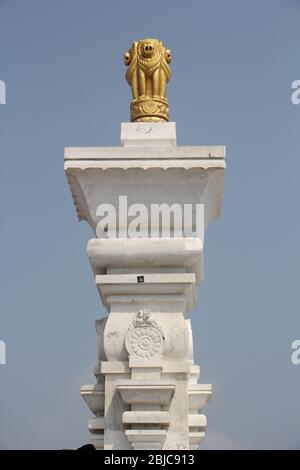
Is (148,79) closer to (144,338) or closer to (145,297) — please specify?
(145,297)

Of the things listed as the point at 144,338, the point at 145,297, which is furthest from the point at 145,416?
the point at 145,297

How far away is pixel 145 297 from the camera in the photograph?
8.98m

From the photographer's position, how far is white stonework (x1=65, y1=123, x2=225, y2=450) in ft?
28.2

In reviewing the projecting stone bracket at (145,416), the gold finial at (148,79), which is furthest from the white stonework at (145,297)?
the gold finial at (148,79)

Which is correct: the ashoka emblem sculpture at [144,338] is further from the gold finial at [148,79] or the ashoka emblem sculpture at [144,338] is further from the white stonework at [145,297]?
the gold finial at [148,79]

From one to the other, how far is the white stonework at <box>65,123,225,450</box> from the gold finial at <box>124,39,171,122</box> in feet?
1.59

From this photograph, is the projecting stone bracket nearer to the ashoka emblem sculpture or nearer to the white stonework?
the white stonework

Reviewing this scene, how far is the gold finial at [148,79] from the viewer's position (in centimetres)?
965

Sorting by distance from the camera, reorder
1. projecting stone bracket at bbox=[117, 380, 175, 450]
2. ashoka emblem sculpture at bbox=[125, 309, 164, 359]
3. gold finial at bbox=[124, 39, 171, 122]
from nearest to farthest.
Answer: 1. projecting stone bracket at bbox=[117, 380, 175, 450]
2. ashoka emblem sculpture at bbox=[125, 309, 164, 359]
3. gold finial at bbox=[124, 39, 171, 122]

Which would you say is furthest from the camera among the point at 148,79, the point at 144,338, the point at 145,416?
the point at 148,79

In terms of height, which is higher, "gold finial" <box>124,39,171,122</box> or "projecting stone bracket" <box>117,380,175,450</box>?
"gold finial" <box>124,39,171,122</box>

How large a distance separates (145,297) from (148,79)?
7.95ft

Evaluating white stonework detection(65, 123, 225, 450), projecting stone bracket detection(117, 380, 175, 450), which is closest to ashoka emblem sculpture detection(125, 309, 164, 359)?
white stonework detection(65, 123, 225, 450)
